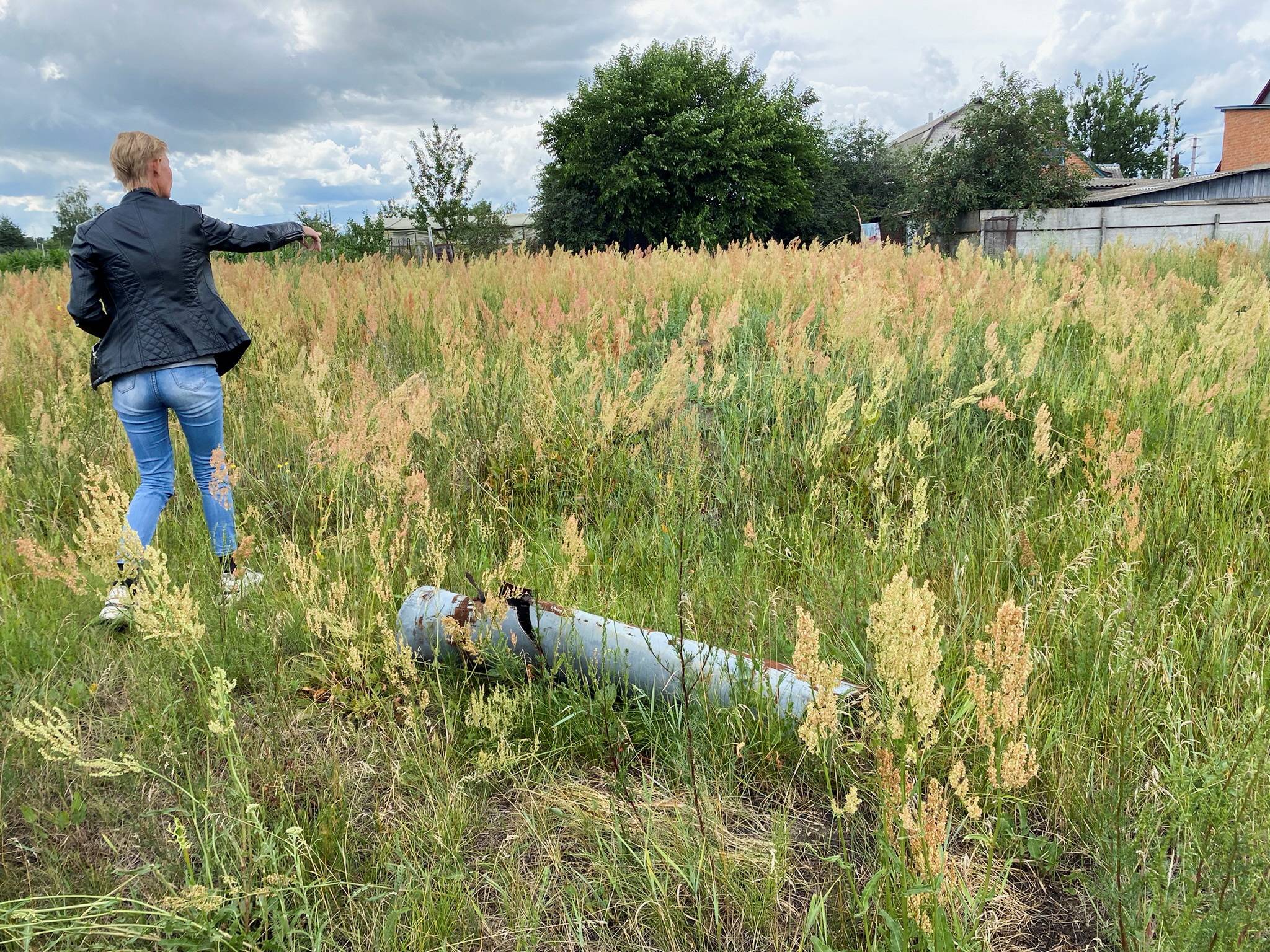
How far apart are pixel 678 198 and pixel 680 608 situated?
2885 cm

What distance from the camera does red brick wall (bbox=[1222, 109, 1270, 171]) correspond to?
41.3m

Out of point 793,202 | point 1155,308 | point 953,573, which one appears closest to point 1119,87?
point 793,202

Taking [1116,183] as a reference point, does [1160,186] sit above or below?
below

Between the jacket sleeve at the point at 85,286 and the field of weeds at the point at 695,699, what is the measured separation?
0.84 meters


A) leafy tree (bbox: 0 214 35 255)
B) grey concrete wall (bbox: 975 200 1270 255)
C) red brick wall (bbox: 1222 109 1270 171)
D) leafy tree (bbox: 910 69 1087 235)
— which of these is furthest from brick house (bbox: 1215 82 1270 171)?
leafy tree (bbox: 0 214 35 255)

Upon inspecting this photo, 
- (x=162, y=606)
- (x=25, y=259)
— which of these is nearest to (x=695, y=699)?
(x=162, y=606)

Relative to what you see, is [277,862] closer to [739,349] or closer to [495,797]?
[495,797]

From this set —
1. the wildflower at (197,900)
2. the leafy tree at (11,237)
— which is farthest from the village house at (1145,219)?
the leafy tree at (11,237)

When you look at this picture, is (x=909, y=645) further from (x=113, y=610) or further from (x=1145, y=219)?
(x=1145, y=219)

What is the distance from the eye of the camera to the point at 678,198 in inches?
1110

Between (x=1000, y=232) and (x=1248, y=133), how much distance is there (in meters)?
34.5

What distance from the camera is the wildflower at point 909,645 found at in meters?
1.08

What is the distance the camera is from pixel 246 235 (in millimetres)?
3389

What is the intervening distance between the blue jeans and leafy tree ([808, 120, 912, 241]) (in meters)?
32.7
